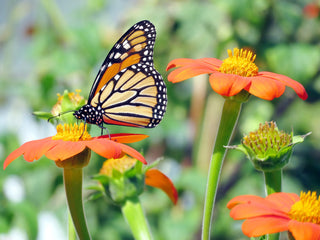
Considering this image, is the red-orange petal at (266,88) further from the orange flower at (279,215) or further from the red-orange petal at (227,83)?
the orange flower at (279,215)

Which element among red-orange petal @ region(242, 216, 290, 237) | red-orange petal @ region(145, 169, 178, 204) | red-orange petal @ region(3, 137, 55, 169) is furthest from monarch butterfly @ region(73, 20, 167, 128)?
red-orange petal @ region(242, 216, 290, 237)

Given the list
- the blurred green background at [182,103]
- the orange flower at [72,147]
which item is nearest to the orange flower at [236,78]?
the orange flower at [72,147]

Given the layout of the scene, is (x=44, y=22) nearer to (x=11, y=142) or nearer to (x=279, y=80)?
(x=11, y=142)

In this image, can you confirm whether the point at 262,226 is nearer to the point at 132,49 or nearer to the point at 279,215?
the point at 279,215

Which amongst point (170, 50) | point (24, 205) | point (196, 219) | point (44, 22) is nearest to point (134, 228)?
point (24, 205)

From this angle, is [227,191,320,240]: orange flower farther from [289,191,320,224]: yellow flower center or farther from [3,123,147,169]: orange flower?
[3,123,147,169]: orange flower

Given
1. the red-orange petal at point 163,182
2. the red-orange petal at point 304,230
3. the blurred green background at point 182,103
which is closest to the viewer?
the red-orange petal at point 304,230
